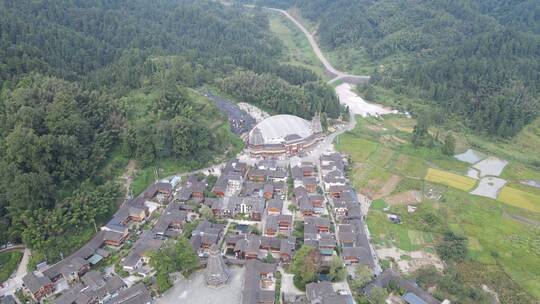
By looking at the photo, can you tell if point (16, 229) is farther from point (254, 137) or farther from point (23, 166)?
point (254, 137)

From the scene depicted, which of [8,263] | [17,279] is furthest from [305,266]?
[8,263]

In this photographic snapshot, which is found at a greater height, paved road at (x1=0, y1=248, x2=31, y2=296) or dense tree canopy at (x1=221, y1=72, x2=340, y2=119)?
dense tree canopy at (x1=221, y1=72, x2=340, y2=119)

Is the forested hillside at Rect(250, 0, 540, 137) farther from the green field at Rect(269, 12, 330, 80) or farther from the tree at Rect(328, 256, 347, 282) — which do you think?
the tree at Rect(328, 256, 347, 282)

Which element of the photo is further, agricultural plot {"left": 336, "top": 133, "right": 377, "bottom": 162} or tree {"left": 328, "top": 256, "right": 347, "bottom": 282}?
agricultural plot {"left": 336, "top": 133, "right": 377, "bottom": 162}

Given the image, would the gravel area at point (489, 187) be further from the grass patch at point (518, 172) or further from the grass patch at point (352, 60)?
the grass patch at point (352, 60)

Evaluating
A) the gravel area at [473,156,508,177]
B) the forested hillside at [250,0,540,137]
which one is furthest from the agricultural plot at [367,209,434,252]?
the forested hillside at [250,0,540,137]

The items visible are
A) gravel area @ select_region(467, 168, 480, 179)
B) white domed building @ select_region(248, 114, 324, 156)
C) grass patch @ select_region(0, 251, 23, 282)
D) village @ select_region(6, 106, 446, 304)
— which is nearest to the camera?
village @ select_region(6, 106, 446, 304)
